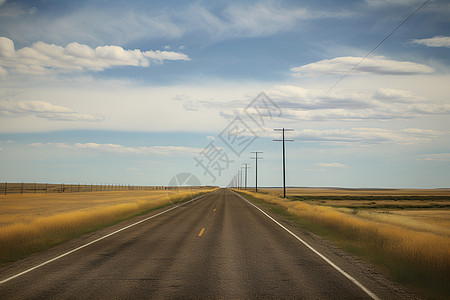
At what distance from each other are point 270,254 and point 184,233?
5601mm

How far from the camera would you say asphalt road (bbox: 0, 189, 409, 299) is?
6.67 metres

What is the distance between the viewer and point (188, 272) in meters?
8.28

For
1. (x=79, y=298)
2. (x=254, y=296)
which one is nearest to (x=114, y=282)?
(x=79, y=298)

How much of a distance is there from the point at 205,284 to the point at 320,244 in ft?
22.2

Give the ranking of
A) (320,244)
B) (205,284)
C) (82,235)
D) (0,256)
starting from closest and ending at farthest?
(205,284) → (0,256) → (320,244) → (82,235)

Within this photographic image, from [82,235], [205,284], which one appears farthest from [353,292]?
[82,235]

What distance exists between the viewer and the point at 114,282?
740cm

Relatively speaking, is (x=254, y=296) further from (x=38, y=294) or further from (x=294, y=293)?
(x=38, y=294)

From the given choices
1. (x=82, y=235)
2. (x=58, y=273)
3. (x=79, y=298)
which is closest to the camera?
(x=79, y=298)

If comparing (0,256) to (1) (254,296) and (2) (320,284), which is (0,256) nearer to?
(1) (254,296)

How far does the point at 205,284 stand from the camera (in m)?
7.24

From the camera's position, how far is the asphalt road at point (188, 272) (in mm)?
6672

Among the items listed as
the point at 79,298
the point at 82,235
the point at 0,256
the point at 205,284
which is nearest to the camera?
the point at 79,298

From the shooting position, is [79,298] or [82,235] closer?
[79,298]
